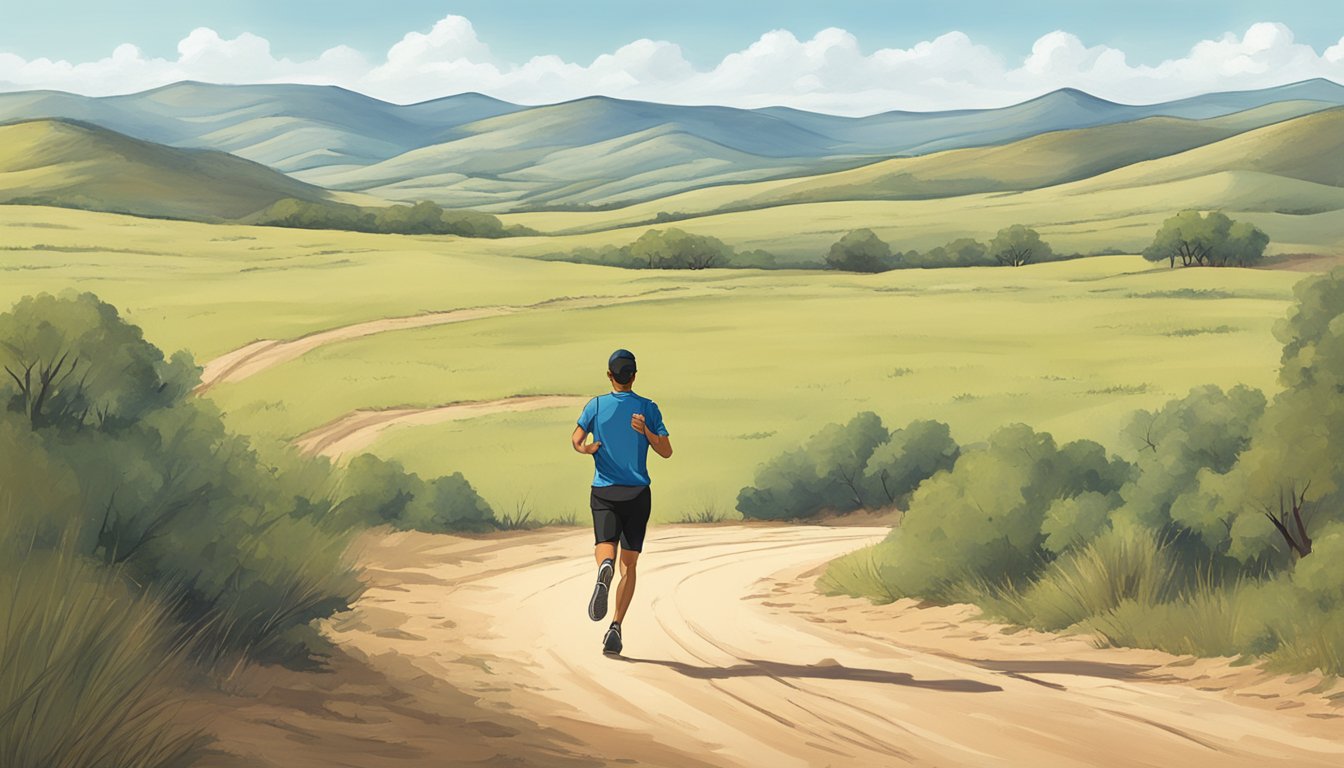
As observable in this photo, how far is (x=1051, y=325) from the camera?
181 ft

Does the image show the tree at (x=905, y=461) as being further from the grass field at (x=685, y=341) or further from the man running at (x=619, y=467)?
the man running at (x=619, y=467)

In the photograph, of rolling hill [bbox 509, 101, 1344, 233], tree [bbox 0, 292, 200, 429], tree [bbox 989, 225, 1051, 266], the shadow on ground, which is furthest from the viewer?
rolling hill [bbox 509, 101, 1344, 233]

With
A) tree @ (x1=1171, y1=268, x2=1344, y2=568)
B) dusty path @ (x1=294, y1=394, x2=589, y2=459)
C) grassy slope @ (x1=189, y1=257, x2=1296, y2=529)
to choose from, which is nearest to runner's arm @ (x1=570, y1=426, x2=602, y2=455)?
tree @ (x1=1171, y1=268, x2=1344, y2=568)

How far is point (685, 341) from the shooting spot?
5178cm

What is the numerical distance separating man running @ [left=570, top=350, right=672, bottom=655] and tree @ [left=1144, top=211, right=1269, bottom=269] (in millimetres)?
72877

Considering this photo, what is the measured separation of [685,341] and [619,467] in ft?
133

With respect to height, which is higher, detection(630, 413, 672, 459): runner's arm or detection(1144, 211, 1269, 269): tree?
detection(630, 413, 672, 459): runner's arm

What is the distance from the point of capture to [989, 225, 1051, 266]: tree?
3750 inches

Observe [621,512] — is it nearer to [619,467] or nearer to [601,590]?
[619,467]

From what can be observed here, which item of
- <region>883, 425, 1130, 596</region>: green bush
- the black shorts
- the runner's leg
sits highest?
the black shorts

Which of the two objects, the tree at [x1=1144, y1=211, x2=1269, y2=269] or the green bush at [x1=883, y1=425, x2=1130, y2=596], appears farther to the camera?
the tree at [x1=1144, y1=211, x2=1269, y2=269]

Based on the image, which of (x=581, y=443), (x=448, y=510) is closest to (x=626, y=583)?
(x=581, y=443)

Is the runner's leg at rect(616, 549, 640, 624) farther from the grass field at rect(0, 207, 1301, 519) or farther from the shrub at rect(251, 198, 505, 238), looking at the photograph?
the shrub at rect(251, 198, 505, 238)

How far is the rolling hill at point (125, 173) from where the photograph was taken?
16000 cm
